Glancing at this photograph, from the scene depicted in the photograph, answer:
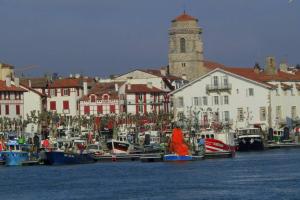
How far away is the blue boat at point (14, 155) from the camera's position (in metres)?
132

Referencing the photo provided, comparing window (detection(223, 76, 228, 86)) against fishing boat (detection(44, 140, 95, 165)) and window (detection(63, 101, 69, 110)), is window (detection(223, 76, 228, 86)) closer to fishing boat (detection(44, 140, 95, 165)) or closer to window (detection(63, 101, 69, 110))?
window (detection(63, 101, 69, 110))

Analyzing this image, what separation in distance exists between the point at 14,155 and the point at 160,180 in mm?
32737

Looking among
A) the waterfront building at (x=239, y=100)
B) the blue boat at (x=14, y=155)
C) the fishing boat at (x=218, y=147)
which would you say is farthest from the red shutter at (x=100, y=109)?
the blue boat at (x=14, y=155)

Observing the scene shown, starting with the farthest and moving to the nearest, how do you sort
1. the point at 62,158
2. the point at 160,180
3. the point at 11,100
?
1. the point at 11,100
2. the point at 62,158
3. the point at 160,180

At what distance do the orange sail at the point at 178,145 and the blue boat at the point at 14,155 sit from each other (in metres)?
14.8

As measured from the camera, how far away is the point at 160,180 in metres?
102

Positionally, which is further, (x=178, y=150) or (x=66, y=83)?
(x=66, y=83)

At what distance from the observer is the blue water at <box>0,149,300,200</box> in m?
89.5

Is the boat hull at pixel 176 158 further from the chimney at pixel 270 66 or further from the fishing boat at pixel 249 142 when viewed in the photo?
the chimney at pixel 270 66

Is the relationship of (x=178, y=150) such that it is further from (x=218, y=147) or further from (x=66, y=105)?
(x=66, y=105)

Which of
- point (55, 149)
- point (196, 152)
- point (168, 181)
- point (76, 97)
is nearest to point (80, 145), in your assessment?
→ point (55, 149)

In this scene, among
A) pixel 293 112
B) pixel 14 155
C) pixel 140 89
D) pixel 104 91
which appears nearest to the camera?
pixel 14 155

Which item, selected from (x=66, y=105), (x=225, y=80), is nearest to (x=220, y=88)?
(x=225, y=80)

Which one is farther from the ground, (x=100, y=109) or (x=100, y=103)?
(x=100, y=103)
